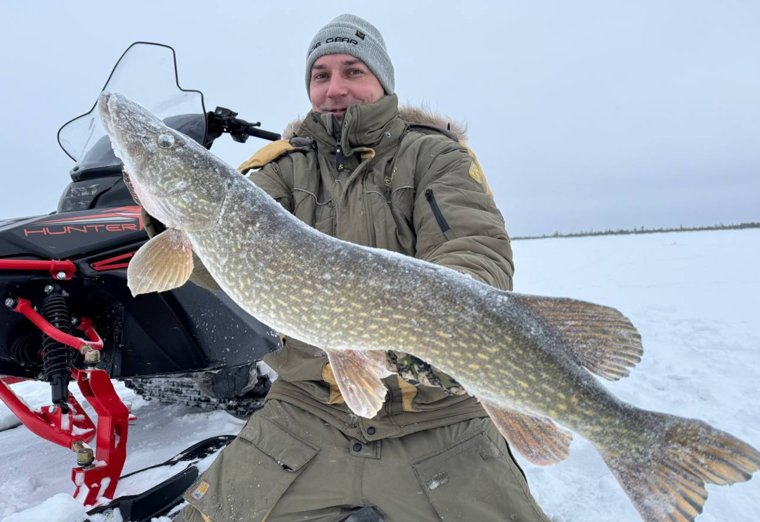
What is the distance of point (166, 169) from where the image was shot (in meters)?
1.74

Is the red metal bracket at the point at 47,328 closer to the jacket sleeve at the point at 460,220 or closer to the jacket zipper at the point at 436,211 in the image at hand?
the jacket sleeve at the point at 460,220

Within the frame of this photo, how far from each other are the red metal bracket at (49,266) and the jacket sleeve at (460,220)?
1.70 m

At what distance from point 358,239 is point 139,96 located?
1.90 meters

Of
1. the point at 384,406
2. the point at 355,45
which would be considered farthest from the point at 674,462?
the point at 355,45

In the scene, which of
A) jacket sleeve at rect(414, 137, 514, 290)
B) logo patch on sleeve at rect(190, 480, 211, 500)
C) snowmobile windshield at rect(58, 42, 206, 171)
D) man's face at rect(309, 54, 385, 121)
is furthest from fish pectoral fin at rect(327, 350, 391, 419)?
snowmobile windshield at rect(58, 42, 206, 171)

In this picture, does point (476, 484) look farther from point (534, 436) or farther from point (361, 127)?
point (361, 127)

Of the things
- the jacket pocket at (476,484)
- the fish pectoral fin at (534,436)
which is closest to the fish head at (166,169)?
the fish pectoral fin at (534,436)

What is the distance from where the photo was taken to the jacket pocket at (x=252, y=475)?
75.5 inches

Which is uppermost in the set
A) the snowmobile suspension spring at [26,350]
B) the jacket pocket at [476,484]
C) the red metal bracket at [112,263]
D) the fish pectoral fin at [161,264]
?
the fish pectoral fin at [161,264]

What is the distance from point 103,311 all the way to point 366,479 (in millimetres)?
1687

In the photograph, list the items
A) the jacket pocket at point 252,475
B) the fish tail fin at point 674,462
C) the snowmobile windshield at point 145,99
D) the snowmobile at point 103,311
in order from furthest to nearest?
1. the snowmobile windshield at point 145,99
2. the snowmobile at point 103,311
3. the jacket pocket at point 252,475
4. the fish tail fin at point 674,462

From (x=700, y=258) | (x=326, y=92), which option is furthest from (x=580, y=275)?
(x=326, y=92)

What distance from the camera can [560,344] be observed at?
141cm

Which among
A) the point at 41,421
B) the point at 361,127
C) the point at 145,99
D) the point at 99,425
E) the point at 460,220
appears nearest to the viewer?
the point at 460,220
